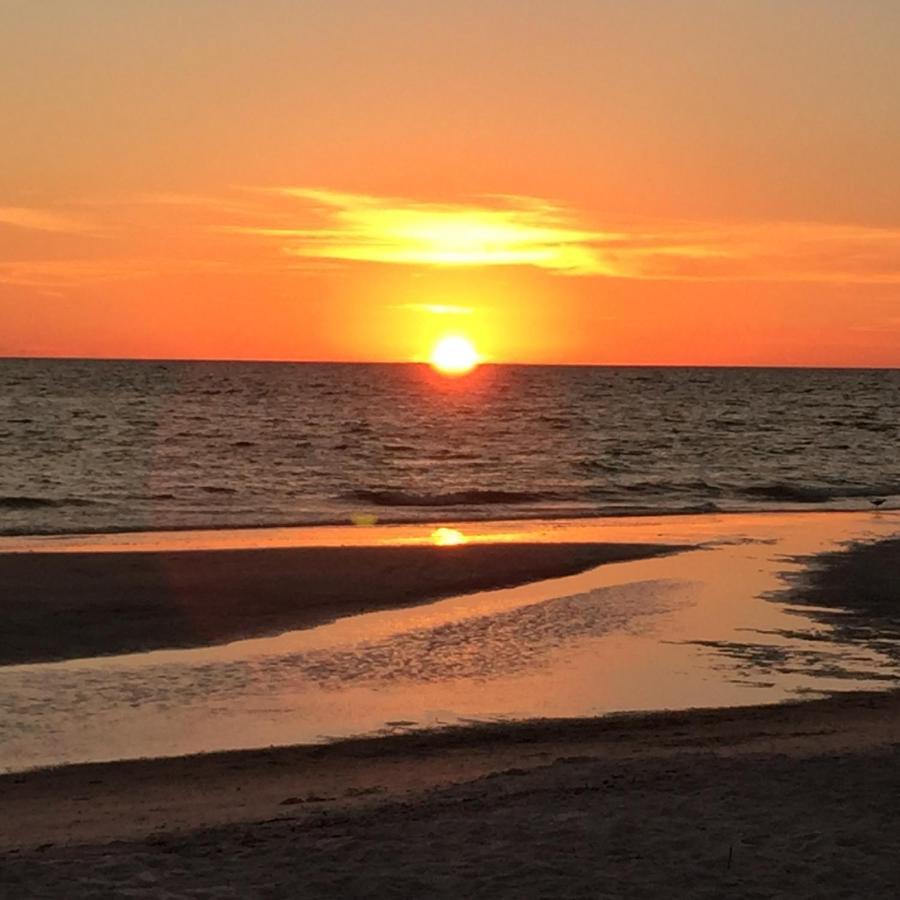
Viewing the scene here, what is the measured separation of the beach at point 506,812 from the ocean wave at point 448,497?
2641cm

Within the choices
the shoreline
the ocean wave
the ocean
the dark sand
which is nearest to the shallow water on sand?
the dark sand

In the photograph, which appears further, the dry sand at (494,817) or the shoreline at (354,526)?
the shoreline at (354,526)

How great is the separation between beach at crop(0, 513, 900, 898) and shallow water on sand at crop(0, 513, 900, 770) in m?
0.38

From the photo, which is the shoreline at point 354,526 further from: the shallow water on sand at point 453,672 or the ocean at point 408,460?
the shallow water on sand at point 453,672

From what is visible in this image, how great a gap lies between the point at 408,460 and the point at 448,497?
16213 millimetres

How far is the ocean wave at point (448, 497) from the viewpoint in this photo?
43.1 metres

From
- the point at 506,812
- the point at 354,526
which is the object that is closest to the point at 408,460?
the point at 354,526

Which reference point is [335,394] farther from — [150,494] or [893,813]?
[893,813]

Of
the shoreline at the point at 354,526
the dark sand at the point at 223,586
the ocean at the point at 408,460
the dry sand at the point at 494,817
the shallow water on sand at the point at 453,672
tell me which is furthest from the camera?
the ocean at the point at 408,460

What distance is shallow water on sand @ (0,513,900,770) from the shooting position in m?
13.6

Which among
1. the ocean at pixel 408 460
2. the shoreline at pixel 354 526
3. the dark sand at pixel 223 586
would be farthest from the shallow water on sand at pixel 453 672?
the ocean at pixel 408 460

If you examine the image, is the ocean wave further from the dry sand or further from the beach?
the dry sand

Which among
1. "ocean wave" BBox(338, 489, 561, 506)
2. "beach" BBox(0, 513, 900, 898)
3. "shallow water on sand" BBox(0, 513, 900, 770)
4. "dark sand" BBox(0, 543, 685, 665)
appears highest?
"beach" BBox(0, 513, 900, 898)

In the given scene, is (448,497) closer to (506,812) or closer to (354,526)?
(354,526)
